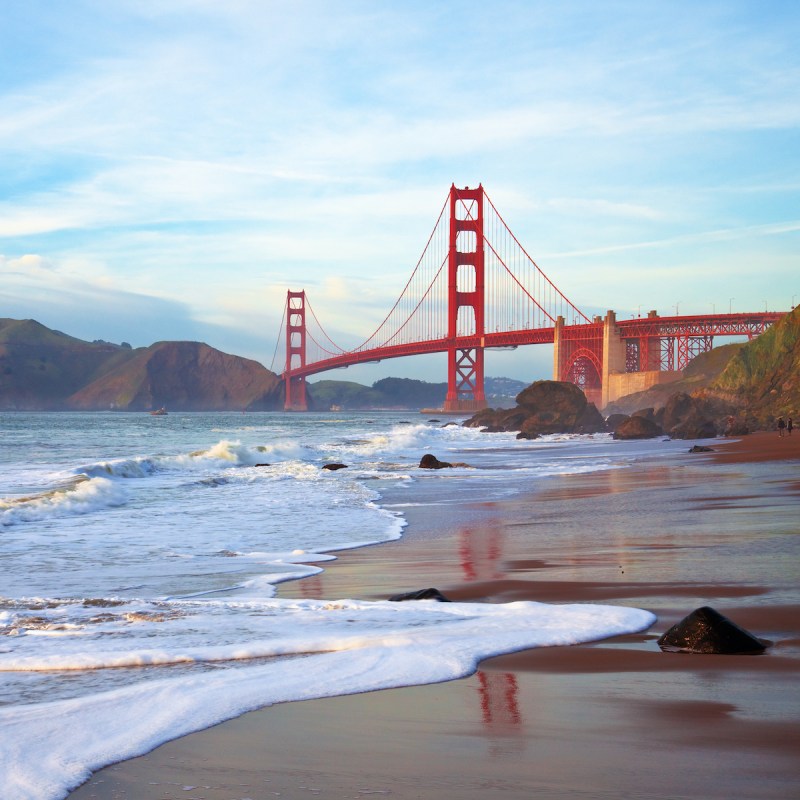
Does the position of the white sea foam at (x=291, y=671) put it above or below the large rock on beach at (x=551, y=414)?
below

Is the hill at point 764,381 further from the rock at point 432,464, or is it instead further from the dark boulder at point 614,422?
the rock at point 432,464

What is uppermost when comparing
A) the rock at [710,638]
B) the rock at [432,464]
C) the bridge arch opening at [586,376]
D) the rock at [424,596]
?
the bridge arch opening at [586,376]

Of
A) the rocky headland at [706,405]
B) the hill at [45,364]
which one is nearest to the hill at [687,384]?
the rocky headland at [706,405]

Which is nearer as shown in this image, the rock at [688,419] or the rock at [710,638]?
the rock at [710,638]

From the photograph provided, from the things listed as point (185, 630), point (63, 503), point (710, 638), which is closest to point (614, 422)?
point (63, 503)

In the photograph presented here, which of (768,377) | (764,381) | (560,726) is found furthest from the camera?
(764,381)

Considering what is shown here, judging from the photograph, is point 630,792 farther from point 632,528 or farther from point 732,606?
point 632,528

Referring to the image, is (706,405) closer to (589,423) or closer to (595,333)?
(589,423)

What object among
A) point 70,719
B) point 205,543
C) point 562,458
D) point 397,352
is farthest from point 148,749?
point 397,352
